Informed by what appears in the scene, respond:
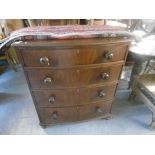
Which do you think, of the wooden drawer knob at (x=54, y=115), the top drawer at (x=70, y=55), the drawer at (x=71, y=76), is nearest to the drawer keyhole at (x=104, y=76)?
the drawer at (x=71, y=76)

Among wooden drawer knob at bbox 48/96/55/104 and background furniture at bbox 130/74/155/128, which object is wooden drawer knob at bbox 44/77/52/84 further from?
background furniture at bbox 130/74/155/128

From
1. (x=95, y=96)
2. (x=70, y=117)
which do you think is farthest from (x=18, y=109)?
(x=95, y=96)

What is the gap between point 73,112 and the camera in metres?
1.31

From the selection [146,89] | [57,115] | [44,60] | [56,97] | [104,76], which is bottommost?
[57,115]

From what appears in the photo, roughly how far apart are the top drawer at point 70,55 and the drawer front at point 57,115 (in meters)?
0.49

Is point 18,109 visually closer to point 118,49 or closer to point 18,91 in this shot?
point 18,91

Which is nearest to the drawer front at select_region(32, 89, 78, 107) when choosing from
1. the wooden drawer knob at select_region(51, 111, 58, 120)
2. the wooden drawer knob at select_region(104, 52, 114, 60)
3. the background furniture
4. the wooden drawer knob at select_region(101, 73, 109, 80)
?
the wooden drawer knob at select_region(51, 111, 58, 120)

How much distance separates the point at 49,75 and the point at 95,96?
0.46m

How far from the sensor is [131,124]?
1.49m

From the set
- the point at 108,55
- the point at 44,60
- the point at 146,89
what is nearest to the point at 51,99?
the point at 44,60

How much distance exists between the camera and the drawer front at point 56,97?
3.69 feet

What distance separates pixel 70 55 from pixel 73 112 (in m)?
0.61

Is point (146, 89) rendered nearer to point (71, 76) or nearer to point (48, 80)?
point (71, 76)
